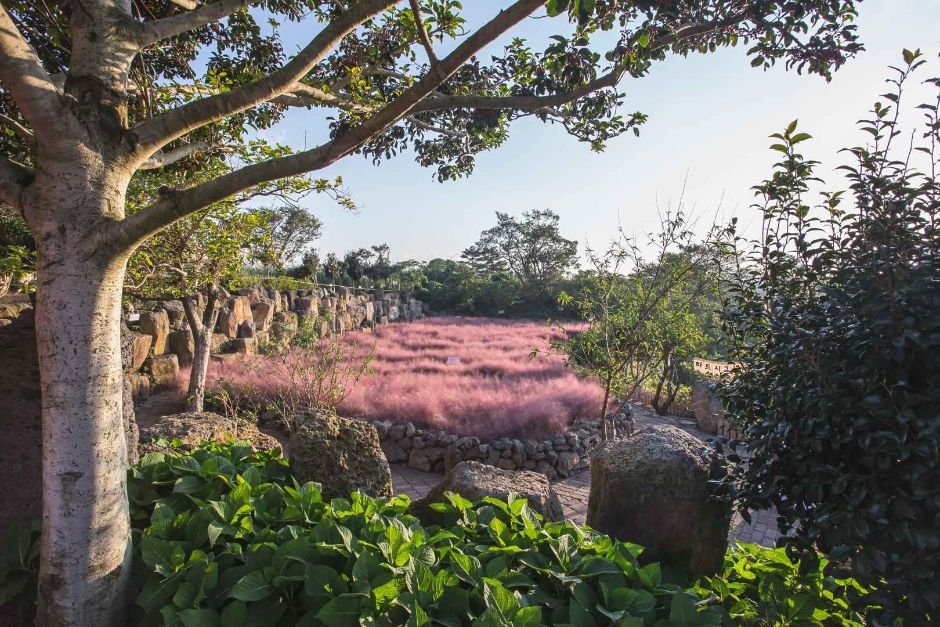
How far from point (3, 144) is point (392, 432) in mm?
4566

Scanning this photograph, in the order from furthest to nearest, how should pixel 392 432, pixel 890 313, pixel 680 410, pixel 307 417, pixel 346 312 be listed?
1. pixel 346 312
2. pixel 680 410
3. pixel 392 432
4. pixel 307 417
5. pixel 890 313

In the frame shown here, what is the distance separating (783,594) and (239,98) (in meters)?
3.08

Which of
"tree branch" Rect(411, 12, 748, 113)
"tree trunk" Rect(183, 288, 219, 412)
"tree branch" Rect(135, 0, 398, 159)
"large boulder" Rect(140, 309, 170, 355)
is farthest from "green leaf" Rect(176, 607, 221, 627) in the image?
"large boulder" Rect(140, 309, 170, 355)

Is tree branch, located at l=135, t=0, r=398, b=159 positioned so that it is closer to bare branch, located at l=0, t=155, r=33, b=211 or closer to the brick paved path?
bare branch, located at l=0, t=155, r=33, b=211

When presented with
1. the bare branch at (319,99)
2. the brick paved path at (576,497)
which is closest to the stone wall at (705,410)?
the brick paved path at (576,497)

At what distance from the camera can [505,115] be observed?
13.5 feet

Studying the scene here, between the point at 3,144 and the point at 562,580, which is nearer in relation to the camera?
the point at 562,580

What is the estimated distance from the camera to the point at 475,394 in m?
6.80

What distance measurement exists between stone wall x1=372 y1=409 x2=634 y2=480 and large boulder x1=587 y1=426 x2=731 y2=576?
325 centimetres

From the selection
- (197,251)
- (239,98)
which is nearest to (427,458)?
(197,251)

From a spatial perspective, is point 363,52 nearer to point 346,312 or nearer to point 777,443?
point 777,443

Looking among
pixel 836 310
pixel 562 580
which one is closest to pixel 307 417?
pixel 562 580

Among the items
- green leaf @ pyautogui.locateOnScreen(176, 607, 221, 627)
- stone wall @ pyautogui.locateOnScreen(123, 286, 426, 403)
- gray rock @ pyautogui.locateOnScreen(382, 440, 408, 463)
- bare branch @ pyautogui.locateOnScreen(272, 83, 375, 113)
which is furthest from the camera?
stone wall @ pyautogui.locateOnScreen(123, 286, 426, 403)

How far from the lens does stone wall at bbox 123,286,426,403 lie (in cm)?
761
